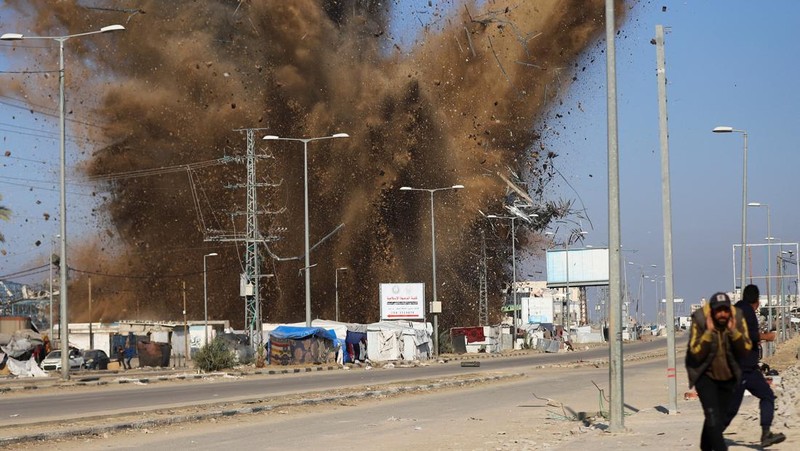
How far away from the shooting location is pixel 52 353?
201 feet

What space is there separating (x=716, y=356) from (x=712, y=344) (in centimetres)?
12

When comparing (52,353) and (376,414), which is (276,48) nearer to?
(52,353)

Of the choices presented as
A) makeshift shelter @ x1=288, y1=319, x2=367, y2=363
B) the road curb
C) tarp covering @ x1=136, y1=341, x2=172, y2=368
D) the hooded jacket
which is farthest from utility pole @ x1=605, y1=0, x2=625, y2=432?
tarp covering @ x1=136, y1=341, x2=172, y2=368

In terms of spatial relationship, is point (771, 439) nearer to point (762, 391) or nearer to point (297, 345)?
point (762, 391)

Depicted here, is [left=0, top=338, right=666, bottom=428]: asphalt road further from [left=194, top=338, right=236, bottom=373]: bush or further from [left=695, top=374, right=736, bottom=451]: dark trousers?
[left=695, top=374, right=736, bottom=451]: dark trousers

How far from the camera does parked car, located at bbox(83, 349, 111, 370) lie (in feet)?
213

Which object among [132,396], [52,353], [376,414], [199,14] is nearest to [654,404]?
[376,414]

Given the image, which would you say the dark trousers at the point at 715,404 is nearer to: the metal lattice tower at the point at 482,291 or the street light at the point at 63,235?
the street light at the point at 63,235

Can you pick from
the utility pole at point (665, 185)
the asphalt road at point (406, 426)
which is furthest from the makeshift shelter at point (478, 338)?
the utility pole at point (665, 185)

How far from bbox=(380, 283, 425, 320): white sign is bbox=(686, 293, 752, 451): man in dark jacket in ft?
204

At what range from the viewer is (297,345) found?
5641 cm

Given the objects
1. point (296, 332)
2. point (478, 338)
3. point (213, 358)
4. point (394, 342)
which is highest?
point (296, 332)

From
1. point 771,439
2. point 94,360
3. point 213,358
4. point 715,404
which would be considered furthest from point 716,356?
point 94,360

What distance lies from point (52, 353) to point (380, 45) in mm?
37777
